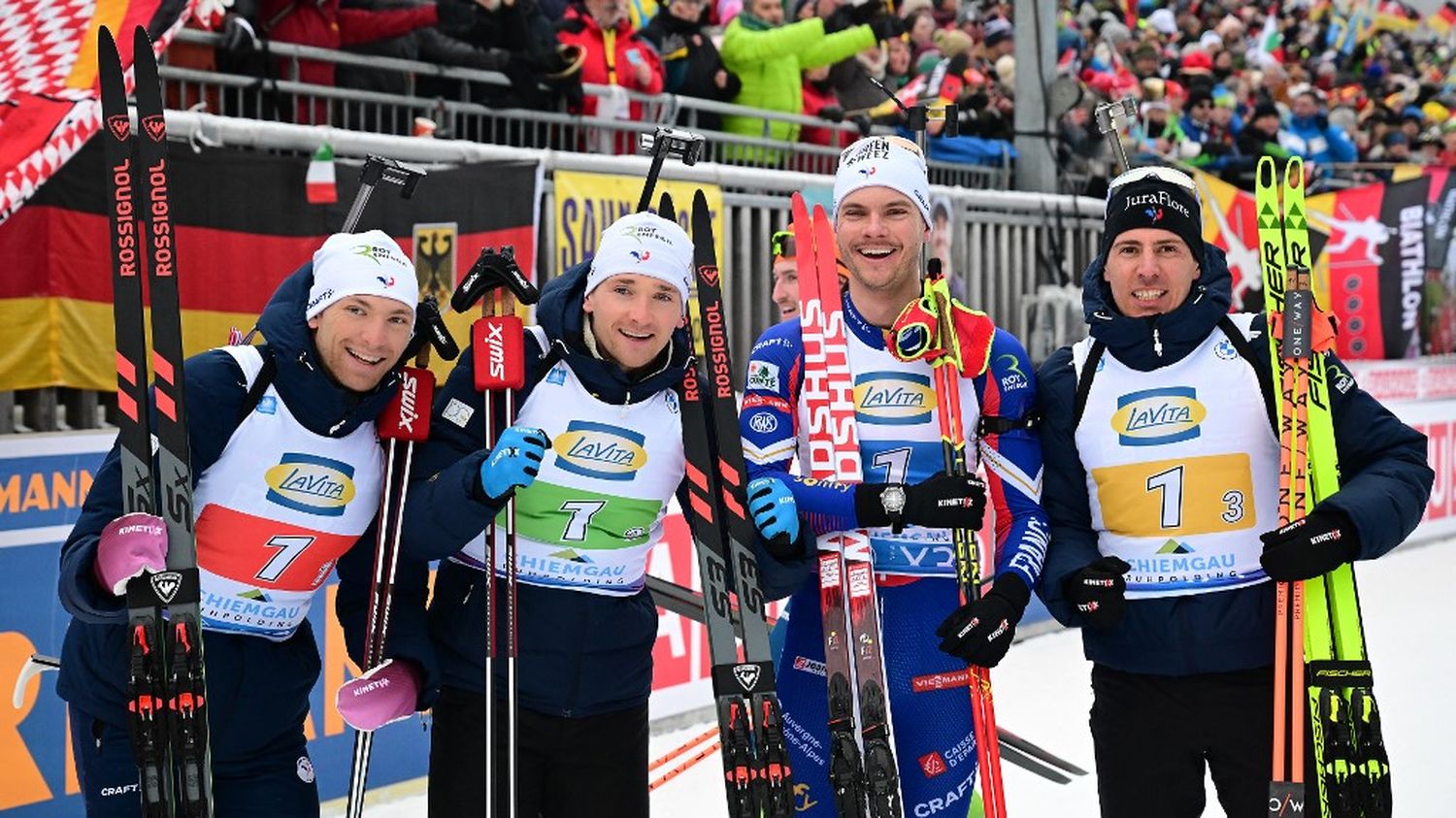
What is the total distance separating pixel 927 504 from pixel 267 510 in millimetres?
1382

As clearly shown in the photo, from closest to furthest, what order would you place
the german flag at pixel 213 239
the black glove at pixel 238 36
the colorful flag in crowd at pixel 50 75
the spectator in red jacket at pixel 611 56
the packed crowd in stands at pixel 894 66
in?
the colorful flag in crowd at pixel 50 75, the german flag at pixel 213 239, the black glove at pixel 238 36, the packed crowd in stands at pixel 894 66, the spectator in red jacket at pixel 611 56

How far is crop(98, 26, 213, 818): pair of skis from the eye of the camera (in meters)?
3.07

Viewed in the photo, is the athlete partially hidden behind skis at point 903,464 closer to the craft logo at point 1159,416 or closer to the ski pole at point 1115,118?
the craft logo at point 1159,416

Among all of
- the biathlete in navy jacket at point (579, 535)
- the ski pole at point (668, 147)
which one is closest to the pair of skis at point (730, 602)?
the biathlete in navy jacket at point (579, 535)

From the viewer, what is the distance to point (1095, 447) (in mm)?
3584

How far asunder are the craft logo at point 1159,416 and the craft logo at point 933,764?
0.81 metres

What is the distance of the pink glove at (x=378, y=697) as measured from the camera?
10.8 ft

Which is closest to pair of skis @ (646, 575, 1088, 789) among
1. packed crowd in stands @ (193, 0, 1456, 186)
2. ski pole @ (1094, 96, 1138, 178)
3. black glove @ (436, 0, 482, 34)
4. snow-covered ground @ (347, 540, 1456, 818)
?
snow-covered ground @ (347, 540, 1456, 818)

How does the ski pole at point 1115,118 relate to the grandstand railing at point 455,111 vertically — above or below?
below

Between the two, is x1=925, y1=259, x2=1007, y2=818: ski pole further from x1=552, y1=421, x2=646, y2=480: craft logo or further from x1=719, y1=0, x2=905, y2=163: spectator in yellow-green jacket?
x1=719, y1=0, x2=905, y2=163: spectator in yellow-green jacket

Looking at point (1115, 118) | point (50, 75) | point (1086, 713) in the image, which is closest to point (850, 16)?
point (1086, 713)

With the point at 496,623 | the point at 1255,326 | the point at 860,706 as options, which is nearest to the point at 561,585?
the point at 496,623

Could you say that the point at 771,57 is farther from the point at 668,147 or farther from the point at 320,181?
the point at 668,147

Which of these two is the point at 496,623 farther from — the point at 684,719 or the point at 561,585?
the point at 684,719
